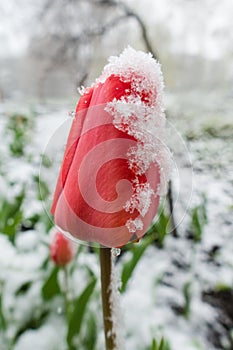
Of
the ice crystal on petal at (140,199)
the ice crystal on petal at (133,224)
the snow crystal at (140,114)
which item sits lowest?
the ice crystal on petal at (133,224)

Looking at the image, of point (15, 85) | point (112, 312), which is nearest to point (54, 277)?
point (112, 312)

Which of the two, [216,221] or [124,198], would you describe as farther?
[216,221]

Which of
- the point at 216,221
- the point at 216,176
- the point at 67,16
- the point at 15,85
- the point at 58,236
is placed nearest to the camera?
the point at 58,236

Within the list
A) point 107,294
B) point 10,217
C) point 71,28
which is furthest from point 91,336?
point 71,28

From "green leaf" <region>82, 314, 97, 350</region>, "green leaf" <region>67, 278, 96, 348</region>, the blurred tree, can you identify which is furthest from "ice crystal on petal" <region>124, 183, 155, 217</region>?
the blurred tree

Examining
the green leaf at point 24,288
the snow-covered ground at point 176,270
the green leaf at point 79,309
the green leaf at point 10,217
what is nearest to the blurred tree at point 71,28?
the snow-covered ground at point 176,270

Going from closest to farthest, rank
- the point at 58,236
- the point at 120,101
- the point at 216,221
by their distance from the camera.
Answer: the point at 120,101 < the point at 58,236 < the point at 216,221

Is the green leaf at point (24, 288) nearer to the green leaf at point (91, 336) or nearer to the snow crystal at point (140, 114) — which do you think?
the green leaf at point (91, 336)

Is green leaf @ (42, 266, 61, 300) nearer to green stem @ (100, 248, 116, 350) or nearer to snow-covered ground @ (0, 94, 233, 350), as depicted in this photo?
snow-covered ground @ (0, 94, 233, 350)

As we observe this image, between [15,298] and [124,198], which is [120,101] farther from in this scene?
[15,298]
